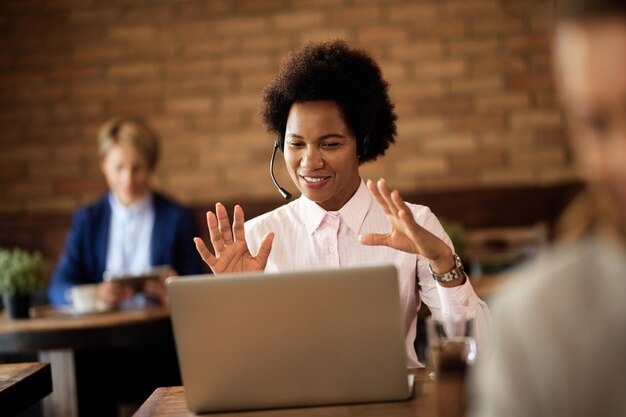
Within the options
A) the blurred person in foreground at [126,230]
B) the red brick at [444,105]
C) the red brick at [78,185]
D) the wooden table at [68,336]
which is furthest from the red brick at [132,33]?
the wooden table at [68,336]

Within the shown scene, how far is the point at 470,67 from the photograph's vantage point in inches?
198

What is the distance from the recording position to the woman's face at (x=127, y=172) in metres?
3.78

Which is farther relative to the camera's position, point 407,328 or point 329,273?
point 407,328

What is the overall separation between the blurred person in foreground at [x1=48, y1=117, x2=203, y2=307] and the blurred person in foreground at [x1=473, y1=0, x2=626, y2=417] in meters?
3.31

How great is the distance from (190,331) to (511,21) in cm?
409

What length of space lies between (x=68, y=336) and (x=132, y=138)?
4.00ft

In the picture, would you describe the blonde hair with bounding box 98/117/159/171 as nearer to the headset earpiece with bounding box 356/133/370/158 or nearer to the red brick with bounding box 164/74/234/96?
the red brick with bounding box 164/74/234/96

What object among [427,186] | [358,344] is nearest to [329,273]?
[358,344]

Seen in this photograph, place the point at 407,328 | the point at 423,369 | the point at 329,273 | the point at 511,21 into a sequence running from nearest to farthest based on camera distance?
the point at 329,273 < the point at 423,369 < the point at 407,328 < the point at 511,21

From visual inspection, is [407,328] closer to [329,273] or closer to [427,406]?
[427,406]

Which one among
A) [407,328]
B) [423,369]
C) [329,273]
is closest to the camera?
[329,273]

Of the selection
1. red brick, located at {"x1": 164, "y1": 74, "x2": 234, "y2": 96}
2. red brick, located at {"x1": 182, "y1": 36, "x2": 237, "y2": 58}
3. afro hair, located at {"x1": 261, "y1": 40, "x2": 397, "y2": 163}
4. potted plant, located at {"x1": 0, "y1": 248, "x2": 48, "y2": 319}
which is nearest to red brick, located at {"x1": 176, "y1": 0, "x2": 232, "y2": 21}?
red brick, located at {"x1": 182, "y1": 36, "x2": 237, "y2": 58}

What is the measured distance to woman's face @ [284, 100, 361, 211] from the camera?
2.06 meters

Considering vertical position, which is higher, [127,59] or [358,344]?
[127,59]
